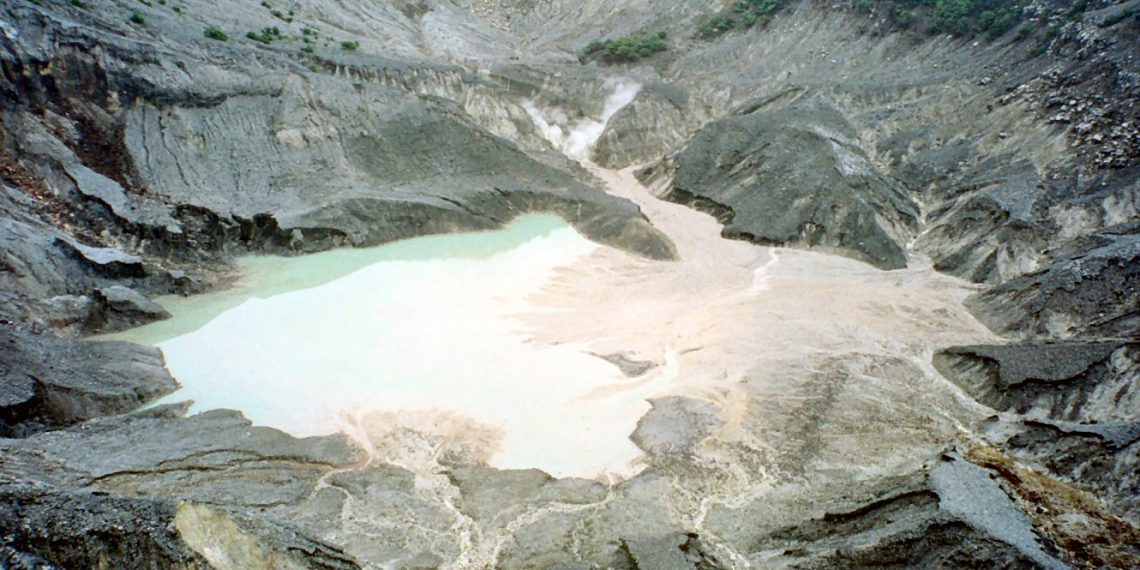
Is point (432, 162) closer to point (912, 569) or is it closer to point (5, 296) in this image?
point (5, 296)

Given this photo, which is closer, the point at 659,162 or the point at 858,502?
the point at 858,502

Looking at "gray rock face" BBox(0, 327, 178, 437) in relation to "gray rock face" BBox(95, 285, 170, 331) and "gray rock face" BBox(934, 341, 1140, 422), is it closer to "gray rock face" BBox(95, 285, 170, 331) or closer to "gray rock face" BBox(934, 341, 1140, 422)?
"gray rock face" BBox(95, 285, 170, 331)

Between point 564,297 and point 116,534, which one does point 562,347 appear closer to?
point 564,297

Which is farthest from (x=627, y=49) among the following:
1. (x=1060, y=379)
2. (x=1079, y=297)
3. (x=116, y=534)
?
(x=116, y=534)

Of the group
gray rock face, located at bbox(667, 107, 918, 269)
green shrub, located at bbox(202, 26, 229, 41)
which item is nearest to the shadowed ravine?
gray rock face, located at bbox(667, 107, 918, 269)

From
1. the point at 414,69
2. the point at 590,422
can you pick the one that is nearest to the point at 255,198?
the point at 414,69

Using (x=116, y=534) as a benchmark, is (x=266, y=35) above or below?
above

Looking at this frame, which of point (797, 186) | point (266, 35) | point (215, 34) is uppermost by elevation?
point (266, 35)
